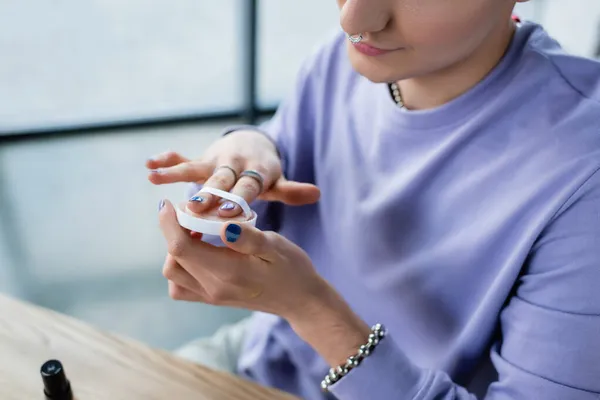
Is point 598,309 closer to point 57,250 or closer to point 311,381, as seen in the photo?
point 311,381

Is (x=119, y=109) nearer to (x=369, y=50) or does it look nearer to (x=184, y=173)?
(x=184, y=173)

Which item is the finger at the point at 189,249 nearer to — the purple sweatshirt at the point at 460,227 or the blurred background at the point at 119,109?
the purple sweatshirt at the point at 460,227

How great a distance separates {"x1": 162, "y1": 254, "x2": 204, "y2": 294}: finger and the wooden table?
0.09 meters

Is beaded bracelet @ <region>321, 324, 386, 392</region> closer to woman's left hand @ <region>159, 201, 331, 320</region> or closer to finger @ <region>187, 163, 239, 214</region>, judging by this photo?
woman's left hand @ <region>159, 201, 331, 320</region>

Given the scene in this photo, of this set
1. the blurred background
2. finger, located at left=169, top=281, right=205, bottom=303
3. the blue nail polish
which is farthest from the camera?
the blurred background

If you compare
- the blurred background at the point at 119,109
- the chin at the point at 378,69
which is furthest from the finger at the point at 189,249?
the blurred background at the point at 119,109

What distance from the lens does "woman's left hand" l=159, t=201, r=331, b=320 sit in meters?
0.51

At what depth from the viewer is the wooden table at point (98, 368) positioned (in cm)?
58

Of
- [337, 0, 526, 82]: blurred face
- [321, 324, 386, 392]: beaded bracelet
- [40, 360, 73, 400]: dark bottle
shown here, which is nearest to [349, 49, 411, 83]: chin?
[337, 0, 526, 82]: blurred face

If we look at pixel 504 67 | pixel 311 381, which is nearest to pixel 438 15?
pixel 504 67

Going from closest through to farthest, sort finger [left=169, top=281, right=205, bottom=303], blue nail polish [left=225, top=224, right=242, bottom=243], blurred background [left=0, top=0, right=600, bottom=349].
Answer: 1. blue nail polish [left=225, top=224, right=242, bottom=243]
2. finger [left=169, top=281, right=205, bottom=303]
3. blurred background [left=0, top=0, right=600, bottom=349]

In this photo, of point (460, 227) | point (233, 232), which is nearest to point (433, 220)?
point (460, 227)

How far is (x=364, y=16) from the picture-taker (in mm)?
529

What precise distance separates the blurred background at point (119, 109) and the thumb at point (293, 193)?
100cm
